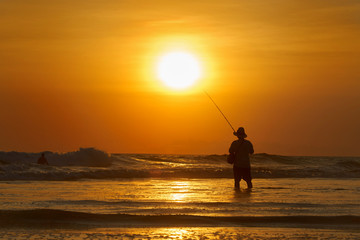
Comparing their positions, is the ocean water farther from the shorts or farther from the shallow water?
the shorts

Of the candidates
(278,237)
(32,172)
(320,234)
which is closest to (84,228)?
(278,237)

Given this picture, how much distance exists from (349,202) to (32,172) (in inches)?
593

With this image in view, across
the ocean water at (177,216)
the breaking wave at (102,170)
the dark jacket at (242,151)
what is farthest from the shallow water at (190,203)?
the breaking wave at (102,170)

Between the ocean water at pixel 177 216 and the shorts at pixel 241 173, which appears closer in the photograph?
the ocean water at pixel 177 216

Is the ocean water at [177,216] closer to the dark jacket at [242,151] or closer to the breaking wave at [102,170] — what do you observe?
the dark jacket at [242,151]

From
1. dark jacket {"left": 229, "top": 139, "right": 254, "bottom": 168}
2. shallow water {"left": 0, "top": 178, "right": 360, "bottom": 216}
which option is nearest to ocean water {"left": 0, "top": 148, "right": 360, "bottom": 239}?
shallow water {"left": 0, "top": 178, "right": 360, "bottom": 216}

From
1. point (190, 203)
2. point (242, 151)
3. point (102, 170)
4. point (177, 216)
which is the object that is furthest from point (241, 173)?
point (102, 170)

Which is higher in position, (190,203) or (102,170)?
(102,170)

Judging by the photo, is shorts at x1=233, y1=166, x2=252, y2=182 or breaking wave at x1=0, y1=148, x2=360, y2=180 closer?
shorts at x1=233, y1=166, x2=252, y2=182

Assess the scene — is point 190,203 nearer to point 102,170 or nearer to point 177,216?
point 177,216

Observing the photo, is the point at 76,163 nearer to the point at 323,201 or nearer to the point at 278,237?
the point at 323,201

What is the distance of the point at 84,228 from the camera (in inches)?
320

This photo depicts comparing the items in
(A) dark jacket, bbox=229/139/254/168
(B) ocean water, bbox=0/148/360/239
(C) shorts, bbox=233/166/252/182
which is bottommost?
(B) ocean water, bbox=0/148/360/239

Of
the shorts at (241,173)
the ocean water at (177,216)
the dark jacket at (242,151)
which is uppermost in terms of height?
the dark jacket at (242,151)
